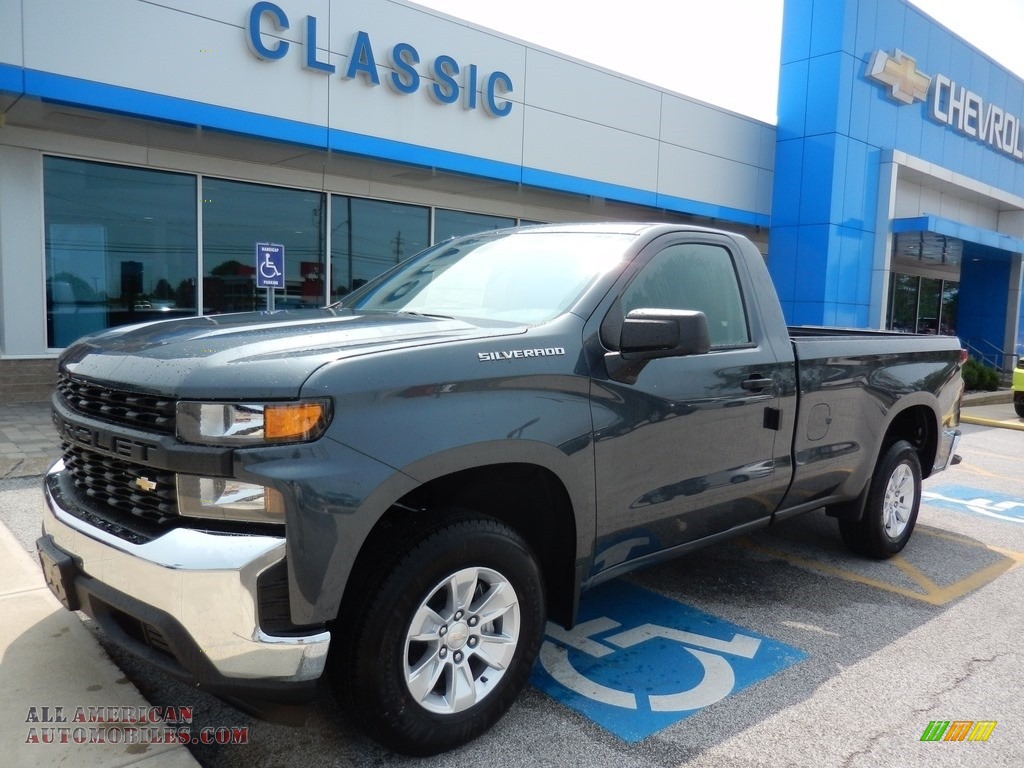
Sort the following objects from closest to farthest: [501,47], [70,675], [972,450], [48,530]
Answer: [48,530]
[70,675]
[972,450]
[501,47]

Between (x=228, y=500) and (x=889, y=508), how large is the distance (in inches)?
168

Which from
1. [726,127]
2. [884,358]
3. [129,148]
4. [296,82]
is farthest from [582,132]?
[884,358]

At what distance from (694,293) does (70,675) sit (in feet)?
10.2

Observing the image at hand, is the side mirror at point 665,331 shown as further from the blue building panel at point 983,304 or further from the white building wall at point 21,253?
the blue building panel at point 983,304

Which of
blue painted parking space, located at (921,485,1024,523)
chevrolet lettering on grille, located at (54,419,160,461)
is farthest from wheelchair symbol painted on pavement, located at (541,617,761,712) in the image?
blue painted parking space, located at (921,485,1024,523)

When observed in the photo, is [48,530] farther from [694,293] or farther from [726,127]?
[726,127]

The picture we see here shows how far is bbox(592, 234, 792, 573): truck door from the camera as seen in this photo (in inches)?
120

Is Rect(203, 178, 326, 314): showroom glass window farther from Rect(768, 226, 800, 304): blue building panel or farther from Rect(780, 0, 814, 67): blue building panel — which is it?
Rect(780, 0, 814, 67): blue building panel

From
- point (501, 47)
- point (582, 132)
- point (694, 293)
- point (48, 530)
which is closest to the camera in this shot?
point (48, 530)

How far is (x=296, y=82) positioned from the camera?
10.1 metres

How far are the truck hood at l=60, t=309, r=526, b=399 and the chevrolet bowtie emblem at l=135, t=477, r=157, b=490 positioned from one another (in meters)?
0.28

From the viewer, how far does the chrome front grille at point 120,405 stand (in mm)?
2316

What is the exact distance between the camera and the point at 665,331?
112 inches

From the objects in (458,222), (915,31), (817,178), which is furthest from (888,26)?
(458,222)
